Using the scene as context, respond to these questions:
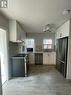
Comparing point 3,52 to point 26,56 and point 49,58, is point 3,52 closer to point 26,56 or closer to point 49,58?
point 26,56

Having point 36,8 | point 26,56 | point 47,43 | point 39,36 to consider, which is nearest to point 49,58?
point 47,43

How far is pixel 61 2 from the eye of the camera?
253 cm

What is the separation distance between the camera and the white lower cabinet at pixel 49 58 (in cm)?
706

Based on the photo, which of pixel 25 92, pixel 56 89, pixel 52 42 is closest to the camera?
pixel 25 92

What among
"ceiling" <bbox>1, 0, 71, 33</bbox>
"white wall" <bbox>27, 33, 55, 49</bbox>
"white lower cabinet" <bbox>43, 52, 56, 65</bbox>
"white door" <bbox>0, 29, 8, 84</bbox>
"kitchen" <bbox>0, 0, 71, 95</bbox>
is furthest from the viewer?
"white wall" <bbox>27, 33, 55, 49</bbox>

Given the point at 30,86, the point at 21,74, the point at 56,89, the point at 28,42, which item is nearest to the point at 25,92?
the point at 30,86

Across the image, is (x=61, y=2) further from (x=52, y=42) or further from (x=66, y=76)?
(x=52, y=42)

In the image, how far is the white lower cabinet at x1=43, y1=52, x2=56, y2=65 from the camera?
7.06 metres

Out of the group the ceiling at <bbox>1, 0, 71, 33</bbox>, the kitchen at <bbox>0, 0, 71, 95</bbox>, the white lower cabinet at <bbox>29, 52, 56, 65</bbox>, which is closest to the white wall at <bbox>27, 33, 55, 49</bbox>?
the white lower cabinet at <bbox>29, 52, 56, 65</bbox>

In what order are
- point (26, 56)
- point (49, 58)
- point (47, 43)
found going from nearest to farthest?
point (26, 56) → point (49, 58) → point (47, 43)

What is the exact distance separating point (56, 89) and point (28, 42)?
4.98 metres

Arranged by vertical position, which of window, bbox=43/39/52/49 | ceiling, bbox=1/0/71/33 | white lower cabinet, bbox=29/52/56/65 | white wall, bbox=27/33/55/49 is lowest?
white lower cabinet, bbox=29/52/56/65

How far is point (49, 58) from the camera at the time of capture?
7098mm

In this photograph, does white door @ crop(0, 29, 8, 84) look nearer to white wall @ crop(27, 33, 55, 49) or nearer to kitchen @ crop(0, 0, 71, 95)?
kitchen @ crop(0, 0, 71, 95)
